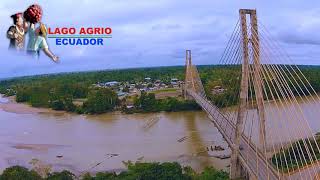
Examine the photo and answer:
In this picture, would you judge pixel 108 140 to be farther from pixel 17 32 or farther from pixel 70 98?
pixel 70 98

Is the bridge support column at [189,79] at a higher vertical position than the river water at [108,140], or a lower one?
higher

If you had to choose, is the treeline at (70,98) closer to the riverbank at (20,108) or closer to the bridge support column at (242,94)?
the riverbank at (20,108)

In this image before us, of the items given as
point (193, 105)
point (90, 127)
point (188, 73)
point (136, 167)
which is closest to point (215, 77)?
point (188, 73)

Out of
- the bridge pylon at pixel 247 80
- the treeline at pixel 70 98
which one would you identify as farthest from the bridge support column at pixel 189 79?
the bridge pylon at pixel 247 80

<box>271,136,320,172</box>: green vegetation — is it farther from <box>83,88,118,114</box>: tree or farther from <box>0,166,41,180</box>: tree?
<box>83,88,118,114</box>: tree

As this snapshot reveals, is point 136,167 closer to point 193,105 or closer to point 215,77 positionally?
point 193,105

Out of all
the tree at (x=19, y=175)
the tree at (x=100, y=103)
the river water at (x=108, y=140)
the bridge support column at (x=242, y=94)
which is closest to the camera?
the bridge support column at (x=242, y=94)

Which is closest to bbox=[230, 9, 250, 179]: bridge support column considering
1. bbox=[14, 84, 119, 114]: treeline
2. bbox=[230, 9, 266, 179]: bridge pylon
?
bbox=[230, 9, 266, 179]: bridge pylon

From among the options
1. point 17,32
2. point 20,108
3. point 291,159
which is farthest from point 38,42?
point 20,108
